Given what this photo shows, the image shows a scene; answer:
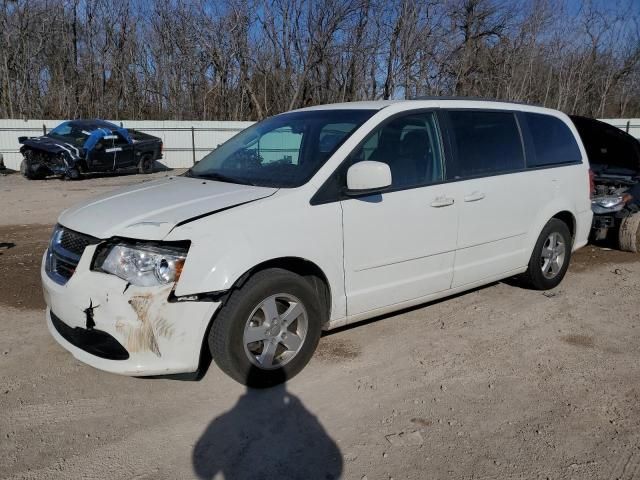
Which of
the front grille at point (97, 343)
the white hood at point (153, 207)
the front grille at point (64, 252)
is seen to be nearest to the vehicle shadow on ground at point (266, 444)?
the front grille at point (97, 343)

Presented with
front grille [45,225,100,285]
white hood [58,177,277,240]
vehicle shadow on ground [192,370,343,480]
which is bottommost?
vehicle shadow on ground [192,370,343,480]

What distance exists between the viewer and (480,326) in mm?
4434

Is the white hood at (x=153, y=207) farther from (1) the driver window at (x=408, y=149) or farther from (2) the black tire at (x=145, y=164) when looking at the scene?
(2) the black tire at (x=145, y=164)

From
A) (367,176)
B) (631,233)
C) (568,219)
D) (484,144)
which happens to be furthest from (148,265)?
(631,233)

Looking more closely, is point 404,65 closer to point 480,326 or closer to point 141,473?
point 480,326

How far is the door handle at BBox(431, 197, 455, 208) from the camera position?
3.96 metres

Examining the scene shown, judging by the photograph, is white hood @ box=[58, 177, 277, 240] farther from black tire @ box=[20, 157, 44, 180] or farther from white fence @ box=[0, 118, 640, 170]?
white fence @ box=[0, 118, 640, 170]

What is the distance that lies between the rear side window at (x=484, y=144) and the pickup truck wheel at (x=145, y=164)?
1476 cm

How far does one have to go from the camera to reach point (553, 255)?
17.3 ft

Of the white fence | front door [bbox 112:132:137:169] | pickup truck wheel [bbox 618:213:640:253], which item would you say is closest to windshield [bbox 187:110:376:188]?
pickup truck wheel [bbox 618:213:640:253]

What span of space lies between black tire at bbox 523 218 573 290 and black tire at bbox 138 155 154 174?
14830 millimetres

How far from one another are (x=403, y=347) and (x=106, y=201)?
7.82 ft

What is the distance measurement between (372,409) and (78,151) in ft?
46.3

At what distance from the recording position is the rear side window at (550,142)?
498 cm
